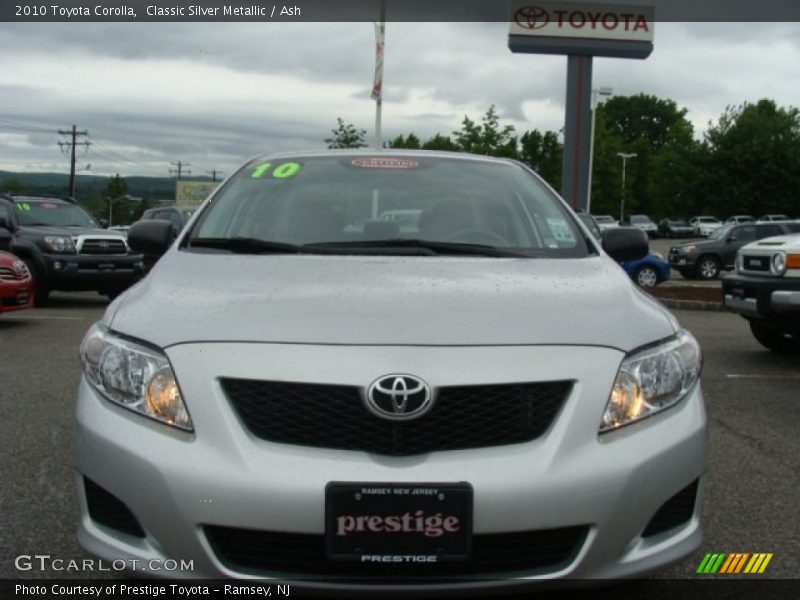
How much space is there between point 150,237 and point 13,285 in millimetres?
6611

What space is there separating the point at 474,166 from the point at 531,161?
49109 mm

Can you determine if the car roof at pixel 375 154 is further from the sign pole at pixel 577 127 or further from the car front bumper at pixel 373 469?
the sign pole at pixel 577 127

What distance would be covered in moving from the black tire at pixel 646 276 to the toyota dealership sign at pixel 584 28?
265 inches

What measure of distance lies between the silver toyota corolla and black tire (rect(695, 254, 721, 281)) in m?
21.5

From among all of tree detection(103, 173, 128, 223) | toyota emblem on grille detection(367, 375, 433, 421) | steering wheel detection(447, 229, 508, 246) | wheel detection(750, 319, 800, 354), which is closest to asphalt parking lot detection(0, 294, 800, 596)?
wheel detection(750, 319, 800, 354)

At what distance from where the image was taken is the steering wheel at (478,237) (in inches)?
137

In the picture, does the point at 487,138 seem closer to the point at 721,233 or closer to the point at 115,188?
the point at 721,233

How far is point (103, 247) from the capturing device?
1339 centimetres

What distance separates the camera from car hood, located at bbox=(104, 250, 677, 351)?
7.98ft

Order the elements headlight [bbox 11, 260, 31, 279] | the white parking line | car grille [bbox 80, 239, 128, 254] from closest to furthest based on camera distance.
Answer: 1. headlight [bbox 11, 260, 31, 279]
2. the white parking line
3. car grille [bbox 80, 239, 128, 254]

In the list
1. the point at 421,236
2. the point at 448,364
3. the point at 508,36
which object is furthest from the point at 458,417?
the point at 508,36

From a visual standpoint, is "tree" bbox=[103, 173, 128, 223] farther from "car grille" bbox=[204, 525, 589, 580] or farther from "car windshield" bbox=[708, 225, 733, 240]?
"car grille" bbox=[204, 525, 589, 580]

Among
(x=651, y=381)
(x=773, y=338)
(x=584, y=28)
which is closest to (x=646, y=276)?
(x=584, y=28)

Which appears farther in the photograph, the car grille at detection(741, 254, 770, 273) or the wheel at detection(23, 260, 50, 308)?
the wheel at detection(23, 260, 50, 308)
